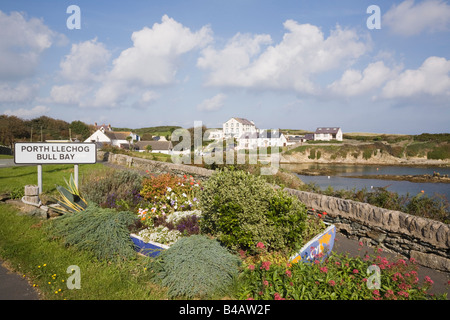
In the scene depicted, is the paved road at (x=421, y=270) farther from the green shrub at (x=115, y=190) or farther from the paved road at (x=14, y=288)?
the green shrub at (x=115, y=190)

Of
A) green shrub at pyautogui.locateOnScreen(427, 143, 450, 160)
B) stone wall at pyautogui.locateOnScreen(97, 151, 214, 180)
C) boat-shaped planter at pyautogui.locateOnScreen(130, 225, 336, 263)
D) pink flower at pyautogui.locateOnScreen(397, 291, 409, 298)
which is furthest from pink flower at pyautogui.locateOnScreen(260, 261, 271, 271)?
green shrub at pyautogui.locateOnScreen(427, 143, 450, 160)

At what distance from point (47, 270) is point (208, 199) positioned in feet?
10.8

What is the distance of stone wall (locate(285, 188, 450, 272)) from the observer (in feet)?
17.0

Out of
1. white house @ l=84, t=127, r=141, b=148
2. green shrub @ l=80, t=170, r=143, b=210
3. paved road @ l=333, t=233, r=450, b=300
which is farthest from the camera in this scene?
white house @ l=84, t=127, r=141, b=148

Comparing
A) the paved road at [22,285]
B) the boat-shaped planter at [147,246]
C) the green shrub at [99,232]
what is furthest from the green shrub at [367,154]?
the boat-shaped planter at [147,246]

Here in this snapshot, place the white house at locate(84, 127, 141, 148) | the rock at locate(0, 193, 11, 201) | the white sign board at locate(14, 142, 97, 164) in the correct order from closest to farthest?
the white sign board at locate(14, 142, 97, 164)
the rock at locate(0, 193, 11, 201)
the white house at locate(84, 127, 141, 148)

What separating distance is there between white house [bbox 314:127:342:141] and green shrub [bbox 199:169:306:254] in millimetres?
71057

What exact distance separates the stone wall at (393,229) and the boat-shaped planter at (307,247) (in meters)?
0.74

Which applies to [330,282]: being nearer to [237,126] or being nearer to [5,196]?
[5,196]

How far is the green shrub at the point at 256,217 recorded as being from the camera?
516cm

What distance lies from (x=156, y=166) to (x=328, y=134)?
2514 inches

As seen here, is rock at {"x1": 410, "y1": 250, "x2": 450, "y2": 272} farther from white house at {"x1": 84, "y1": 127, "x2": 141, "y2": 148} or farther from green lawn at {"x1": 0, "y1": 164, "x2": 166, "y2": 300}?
white house at {"x1": 84, "y1": 127, "x2": 141, "y2": 148}

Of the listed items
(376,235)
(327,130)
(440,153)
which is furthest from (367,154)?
(376,235)
